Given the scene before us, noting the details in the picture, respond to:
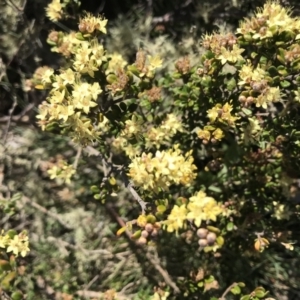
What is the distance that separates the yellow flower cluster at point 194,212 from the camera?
174 centimetres

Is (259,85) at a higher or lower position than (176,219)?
higher

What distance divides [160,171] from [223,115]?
0.42 metres

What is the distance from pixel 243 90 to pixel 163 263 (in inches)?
50.4

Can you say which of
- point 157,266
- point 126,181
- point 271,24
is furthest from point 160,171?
point 157,266

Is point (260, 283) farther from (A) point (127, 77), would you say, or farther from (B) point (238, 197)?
(A) point (127, 77)

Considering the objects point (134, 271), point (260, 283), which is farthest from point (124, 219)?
point (260, 283)

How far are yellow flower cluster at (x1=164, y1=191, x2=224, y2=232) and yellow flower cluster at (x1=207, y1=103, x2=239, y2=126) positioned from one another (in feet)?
1.33

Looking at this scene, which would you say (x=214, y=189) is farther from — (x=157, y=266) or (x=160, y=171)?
(x=160, y=171)

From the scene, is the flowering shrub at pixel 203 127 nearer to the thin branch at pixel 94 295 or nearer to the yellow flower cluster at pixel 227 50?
the yellow flower cluster at pixel 227 50

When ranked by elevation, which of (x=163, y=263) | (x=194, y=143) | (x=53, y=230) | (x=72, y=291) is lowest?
(x=72, y=291)

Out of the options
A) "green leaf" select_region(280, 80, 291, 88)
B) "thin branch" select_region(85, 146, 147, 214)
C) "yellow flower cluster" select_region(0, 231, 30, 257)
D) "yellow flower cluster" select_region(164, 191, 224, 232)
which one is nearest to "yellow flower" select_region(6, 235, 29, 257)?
"yellow flower cluster" select_region(0, 231, 30, 257)

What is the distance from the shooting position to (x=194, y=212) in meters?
1.75

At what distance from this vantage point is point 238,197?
8.53 ft

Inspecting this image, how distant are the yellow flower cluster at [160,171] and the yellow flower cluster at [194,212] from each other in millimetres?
111
